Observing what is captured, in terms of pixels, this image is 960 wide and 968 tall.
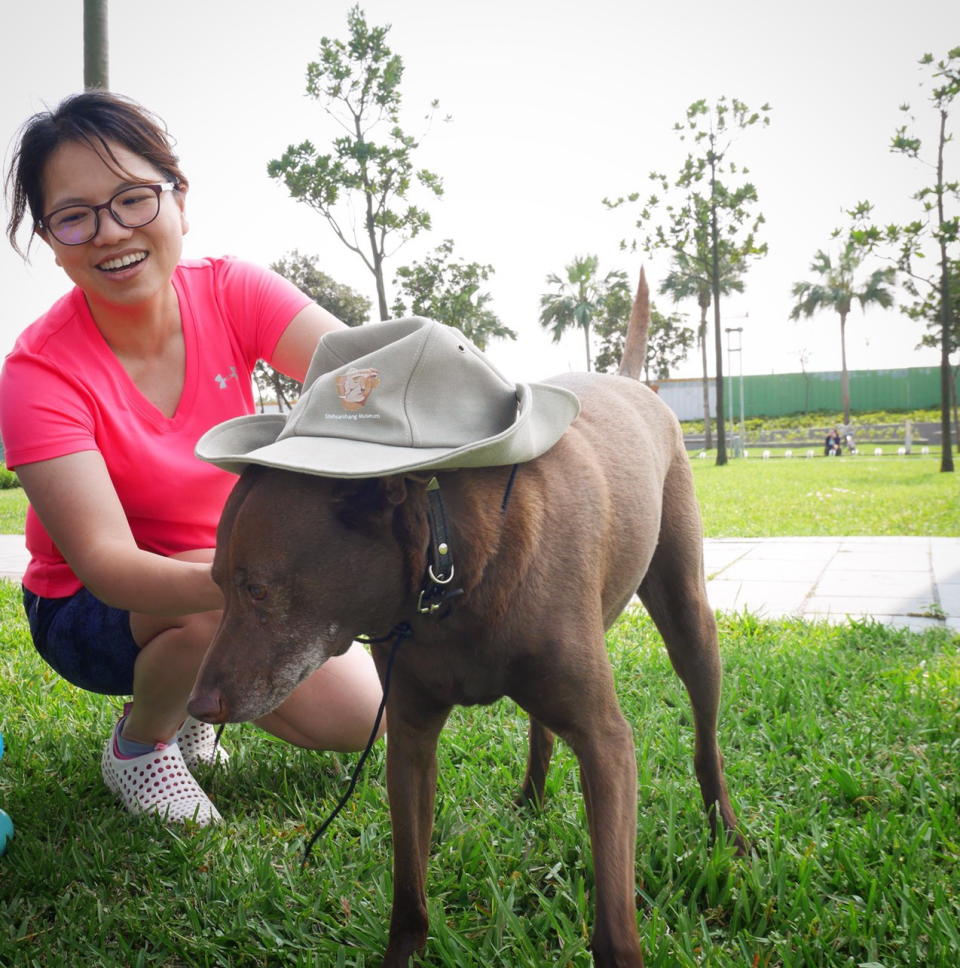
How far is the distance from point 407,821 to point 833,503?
1037 cm

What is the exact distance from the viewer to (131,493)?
2488mm

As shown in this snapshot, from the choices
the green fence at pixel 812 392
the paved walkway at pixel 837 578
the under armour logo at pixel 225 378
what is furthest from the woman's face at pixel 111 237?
the green fence at pixel 812 392

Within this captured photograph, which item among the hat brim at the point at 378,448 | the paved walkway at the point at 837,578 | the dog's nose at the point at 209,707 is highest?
the hat brim at the point at 378,448

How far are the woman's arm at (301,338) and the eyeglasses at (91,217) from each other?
20.2 inches

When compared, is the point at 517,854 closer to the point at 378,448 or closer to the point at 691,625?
the point at 691,625

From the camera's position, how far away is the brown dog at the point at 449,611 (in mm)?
1455

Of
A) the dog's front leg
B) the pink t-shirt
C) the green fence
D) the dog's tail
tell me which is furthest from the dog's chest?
the green fence

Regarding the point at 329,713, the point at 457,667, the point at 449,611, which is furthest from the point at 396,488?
the point at 329,713

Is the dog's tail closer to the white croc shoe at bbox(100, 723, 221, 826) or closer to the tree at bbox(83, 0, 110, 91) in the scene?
the white croc shoe at bbox(100, 723, 221, 826)

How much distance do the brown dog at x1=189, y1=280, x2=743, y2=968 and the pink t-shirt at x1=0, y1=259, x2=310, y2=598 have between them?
3.30 ft

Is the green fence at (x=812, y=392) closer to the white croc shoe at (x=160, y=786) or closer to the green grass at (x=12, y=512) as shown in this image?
the green grass at (x=12, y=512)

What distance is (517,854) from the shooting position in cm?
223

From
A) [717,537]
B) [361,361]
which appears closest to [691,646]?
[361,361]

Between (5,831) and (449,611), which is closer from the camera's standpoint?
(449,611)
